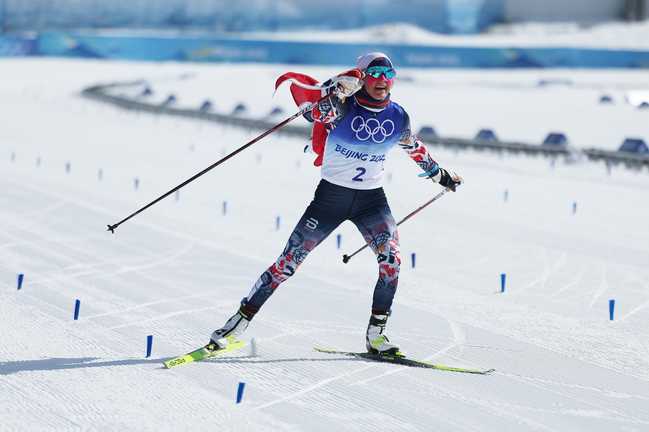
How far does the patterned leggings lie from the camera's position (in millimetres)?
6340

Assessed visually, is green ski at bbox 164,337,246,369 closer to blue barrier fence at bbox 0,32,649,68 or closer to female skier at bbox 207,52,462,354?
female skier at bbox 207,52,462,354

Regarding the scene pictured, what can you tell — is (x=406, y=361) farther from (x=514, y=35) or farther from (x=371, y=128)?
(x=514, y=35)

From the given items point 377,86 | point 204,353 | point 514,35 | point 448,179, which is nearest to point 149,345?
point 204,353

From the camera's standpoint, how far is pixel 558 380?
6.34 metres

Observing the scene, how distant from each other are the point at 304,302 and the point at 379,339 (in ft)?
6.09

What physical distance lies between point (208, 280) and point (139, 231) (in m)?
2.64

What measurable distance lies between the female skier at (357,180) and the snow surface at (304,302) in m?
0.47

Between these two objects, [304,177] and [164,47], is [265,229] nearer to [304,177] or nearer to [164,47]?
[304,177]

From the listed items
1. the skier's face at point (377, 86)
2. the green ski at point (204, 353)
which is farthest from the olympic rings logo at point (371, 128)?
the green ski at point (204, 353)

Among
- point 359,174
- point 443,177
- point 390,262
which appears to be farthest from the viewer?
point 443,177

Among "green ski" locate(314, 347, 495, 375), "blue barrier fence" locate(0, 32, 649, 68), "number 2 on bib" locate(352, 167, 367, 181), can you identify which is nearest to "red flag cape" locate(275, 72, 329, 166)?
"number 2 on bib" locate(352, 167, 367, 181)

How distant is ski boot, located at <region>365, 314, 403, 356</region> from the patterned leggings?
0.82ft

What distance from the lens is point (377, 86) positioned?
618 centimetres

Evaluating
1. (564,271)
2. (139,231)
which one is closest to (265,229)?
(139,231)
